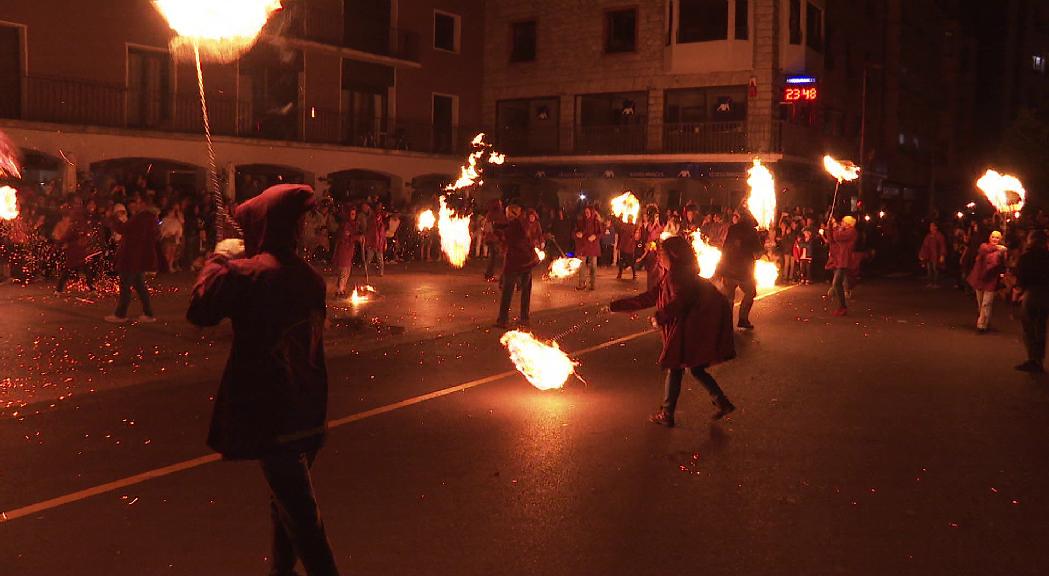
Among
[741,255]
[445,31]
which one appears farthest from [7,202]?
[445,31]

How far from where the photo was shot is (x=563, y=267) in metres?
21.8

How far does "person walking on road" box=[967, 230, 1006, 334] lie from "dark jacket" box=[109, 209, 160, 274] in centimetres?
1108

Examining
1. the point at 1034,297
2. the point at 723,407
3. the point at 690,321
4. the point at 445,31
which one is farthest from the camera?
the point at 445,31

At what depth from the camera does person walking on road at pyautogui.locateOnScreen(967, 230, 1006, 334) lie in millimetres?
13383

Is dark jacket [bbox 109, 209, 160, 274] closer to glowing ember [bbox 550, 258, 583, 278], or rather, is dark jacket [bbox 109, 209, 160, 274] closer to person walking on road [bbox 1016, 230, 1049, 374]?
glowing ember [bbox 550, 258, 583, 278]

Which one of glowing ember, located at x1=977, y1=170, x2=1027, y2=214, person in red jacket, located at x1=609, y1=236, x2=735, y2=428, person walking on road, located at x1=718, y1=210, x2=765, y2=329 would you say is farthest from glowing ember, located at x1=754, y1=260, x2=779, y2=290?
person in red jacket, located at x1=609, y1=236, x2=735, y2=428

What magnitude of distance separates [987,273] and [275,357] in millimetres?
12237

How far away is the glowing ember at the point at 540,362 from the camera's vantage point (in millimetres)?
9547

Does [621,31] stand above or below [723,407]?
above

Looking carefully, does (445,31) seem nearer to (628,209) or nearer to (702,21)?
(702,21)

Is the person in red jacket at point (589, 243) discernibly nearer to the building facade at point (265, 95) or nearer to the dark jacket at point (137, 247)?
the dark jacket at point (137, 247)

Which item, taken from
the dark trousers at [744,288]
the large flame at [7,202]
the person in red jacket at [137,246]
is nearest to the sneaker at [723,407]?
the dark trousers at [744,288]

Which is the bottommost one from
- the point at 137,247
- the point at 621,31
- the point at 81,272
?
the point at 81,272

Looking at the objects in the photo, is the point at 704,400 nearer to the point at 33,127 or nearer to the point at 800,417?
the point at 800,417
